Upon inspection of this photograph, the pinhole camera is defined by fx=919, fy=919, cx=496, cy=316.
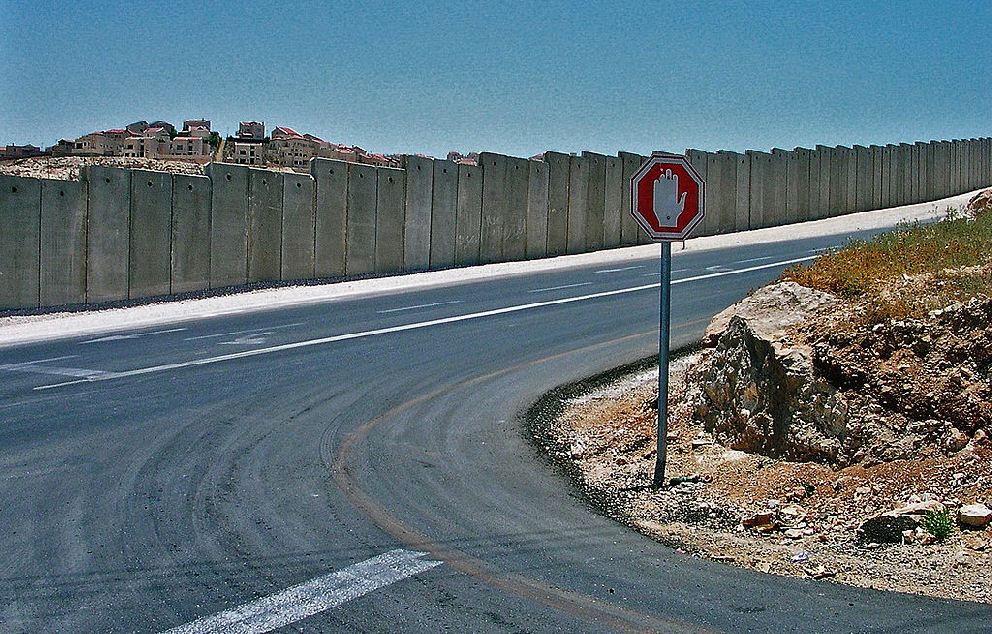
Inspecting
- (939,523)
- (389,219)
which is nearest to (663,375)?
(939,523)

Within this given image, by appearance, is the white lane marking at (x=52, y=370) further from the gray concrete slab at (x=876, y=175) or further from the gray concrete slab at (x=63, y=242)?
the gray concrete slab at (x=876, y=175)

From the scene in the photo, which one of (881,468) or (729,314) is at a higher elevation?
(729,314)

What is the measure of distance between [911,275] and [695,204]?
2453 millimetres

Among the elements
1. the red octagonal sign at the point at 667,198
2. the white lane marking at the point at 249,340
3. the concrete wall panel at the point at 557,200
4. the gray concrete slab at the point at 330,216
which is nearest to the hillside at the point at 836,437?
the red octagonal sign at the point at 667,198

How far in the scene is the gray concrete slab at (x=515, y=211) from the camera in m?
27.4

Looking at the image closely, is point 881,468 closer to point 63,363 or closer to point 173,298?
point 63,363

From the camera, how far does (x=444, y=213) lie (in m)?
25.6

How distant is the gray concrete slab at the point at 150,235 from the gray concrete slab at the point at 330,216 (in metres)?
4.00

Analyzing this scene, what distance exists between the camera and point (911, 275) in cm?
832

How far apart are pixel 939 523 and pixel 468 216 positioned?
69.5ft

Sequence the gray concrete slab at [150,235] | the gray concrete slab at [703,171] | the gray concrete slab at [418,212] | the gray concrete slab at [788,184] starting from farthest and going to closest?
the gray concrete slab at [788,184] < the gray concrete slab at [703,171] < the gray concrete slab at [418,212] < the gray concrete slab at [150,235]

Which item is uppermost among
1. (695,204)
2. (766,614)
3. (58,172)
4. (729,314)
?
(58,172)

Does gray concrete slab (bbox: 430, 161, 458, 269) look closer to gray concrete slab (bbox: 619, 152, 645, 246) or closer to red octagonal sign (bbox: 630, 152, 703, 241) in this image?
gray concrete slab (bbox: 619, 152, 645, 246)

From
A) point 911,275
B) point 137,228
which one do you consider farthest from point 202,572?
point 137,228
